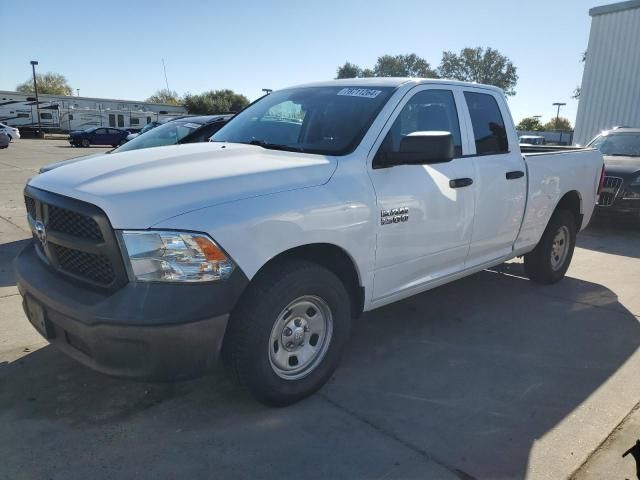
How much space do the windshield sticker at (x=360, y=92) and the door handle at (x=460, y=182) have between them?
829 mm

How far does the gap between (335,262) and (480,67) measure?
82.9m

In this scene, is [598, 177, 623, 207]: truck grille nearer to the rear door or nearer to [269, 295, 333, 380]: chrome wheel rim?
the rear door

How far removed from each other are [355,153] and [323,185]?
1.28 ft

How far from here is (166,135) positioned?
757 cm

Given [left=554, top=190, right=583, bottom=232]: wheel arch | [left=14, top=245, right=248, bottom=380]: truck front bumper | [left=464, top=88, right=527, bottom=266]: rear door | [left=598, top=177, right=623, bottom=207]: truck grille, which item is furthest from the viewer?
[left=598, top=177, right=623, bottom=207]: truck grille

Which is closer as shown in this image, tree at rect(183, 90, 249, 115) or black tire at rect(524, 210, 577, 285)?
black tire at rect(524, 210, 577, 285)

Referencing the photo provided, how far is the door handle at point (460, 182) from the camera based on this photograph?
3745 millimetres

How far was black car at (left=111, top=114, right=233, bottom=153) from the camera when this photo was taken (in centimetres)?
719

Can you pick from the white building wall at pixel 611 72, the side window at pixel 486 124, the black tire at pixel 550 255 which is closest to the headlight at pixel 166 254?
the side window at pixel 486 124

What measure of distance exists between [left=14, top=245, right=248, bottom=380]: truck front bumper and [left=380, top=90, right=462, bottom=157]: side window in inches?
60.1

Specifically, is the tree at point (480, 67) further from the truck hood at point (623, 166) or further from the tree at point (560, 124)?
the truck hood at point (623, 166)

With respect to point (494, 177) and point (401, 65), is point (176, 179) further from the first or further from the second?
point (401, 65)

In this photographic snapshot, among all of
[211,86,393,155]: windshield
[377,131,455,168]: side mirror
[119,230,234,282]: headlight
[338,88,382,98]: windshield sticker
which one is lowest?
[119,230,234,282]: headlight

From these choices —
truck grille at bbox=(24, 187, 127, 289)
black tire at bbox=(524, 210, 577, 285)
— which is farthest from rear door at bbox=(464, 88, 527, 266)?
truck grille at bbox=(24, 187, 127, 289)
